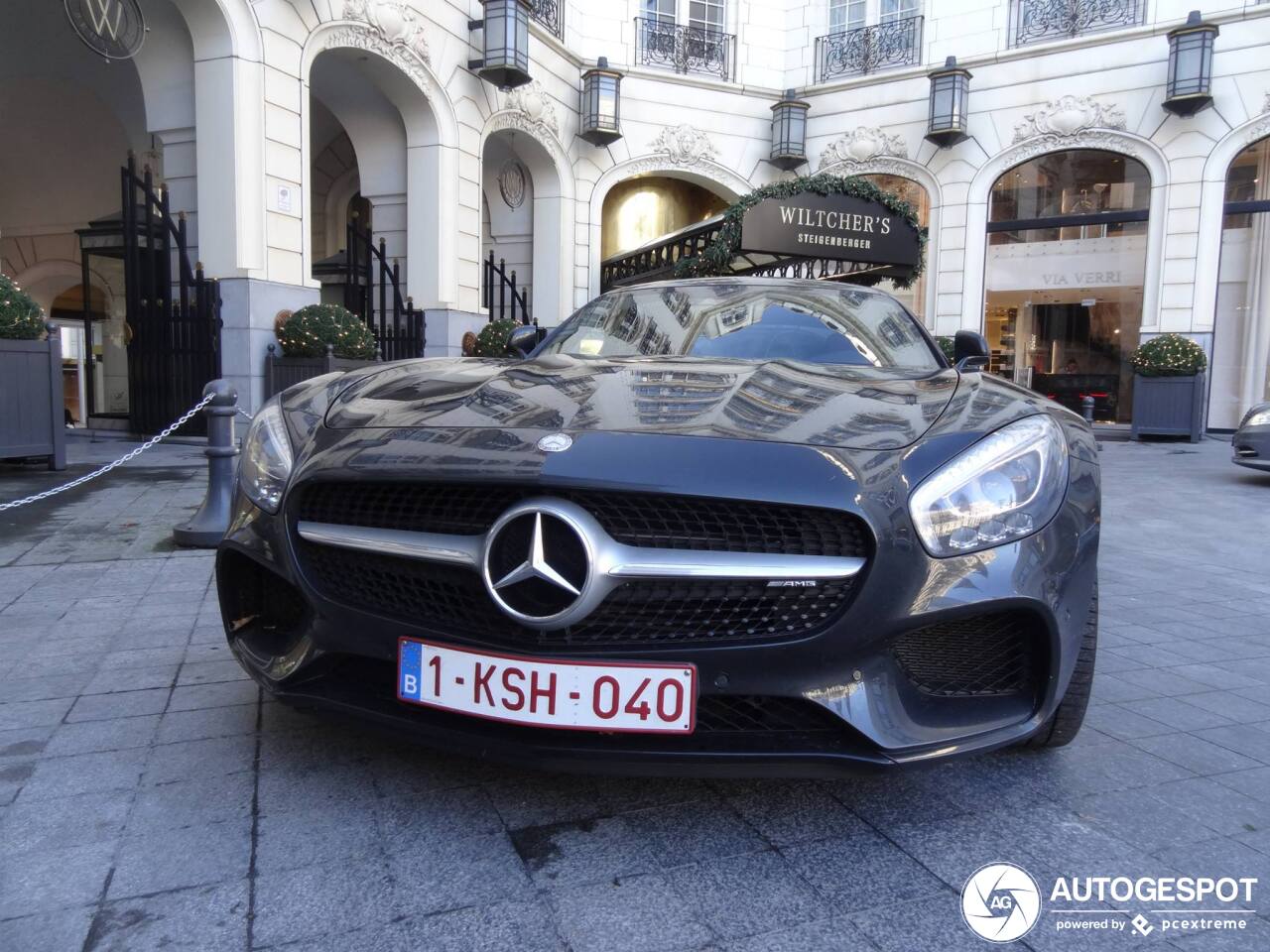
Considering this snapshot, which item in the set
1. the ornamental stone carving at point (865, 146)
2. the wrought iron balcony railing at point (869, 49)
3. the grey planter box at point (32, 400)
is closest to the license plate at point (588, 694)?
the grey planter box at point (32, 400)

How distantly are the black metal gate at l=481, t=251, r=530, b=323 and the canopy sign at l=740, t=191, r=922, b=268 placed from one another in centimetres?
505

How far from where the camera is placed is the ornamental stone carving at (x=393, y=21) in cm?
1014

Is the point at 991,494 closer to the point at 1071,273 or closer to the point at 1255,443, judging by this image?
the point at 1255,443

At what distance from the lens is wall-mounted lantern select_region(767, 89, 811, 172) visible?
16.5 meters

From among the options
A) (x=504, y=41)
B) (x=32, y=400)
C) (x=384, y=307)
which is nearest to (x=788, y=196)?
(x=504, y=41)

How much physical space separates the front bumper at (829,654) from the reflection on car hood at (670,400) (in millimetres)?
105

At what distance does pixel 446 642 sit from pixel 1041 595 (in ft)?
3.71

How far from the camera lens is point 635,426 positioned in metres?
1.75

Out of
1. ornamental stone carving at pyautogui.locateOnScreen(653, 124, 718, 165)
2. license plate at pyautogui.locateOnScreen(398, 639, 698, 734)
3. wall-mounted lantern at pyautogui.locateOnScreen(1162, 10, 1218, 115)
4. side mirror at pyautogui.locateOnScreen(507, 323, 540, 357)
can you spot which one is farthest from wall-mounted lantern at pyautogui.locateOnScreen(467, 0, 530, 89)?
→ license plate at pyautogui.locateOnScreen(398, 639, 698, 734)

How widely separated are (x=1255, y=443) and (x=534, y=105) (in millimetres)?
10695

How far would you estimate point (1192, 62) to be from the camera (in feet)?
44.4

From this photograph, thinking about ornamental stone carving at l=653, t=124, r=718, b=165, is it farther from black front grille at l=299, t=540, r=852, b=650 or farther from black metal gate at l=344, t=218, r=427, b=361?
black front grille at l=299, t=540, r=852, b=650

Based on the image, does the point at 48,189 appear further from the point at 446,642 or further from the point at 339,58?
the point at 446,642

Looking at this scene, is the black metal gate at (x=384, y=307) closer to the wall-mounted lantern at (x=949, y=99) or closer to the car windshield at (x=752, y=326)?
the car windshield at (x=752, y=326)
